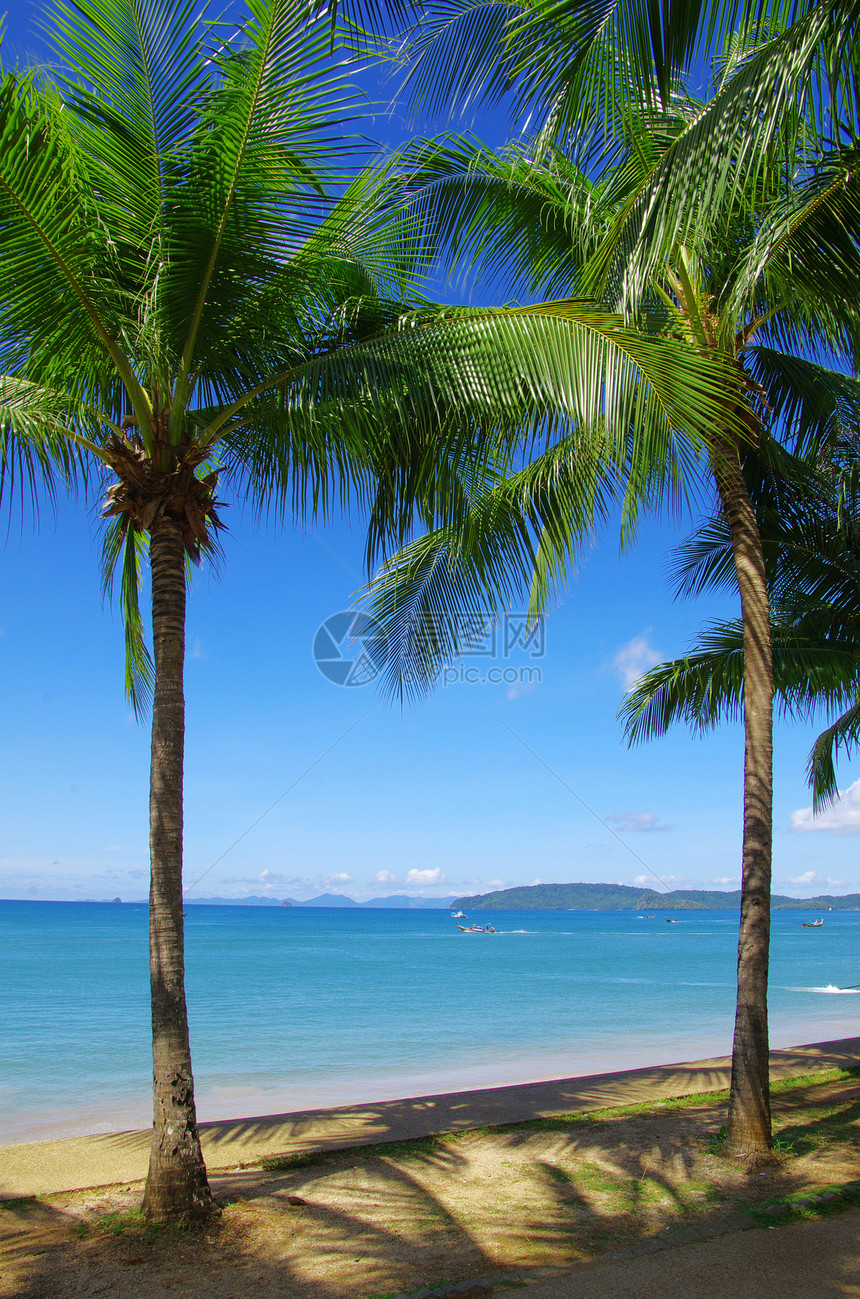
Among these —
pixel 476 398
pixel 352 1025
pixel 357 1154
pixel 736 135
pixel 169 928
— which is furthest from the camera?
pixel 352 1025

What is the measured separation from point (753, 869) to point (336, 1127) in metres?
3.52

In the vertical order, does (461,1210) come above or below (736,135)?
below

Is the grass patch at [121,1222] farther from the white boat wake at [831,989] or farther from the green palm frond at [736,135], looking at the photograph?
the white boat wake at [831,989]

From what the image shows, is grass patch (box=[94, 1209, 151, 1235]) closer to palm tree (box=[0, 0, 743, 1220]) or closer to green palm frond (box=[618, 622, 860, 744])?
palm tree (box=[0, 0, 743, 1220])

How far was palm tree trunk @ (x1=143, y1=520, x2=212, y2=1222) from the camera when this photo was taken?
13.3 ft

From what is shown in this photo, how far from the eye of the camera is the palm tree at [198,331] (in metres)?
4.04

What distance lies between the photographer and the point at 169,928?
13.9 ft

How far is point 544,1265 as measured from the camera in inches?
144

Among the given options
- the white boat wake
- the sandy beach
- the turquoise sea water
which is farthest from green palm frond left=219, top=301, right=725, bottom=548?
the white boat wake

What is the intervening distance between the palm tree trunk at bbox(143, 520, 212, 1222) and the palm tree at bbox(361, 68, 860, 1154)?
246 cm

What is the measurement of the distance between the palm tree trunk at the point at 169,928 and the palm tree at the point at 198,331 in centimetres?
1

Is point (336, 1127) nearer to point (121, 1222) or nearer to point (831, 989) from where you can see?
point (121, 1222)

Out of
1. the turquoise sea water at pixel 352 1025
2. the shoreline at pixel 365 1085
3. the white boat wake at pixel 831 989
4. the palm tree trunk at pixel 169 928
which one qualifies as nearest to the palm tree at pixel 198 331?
the palm tree trunk at pixel 169 928

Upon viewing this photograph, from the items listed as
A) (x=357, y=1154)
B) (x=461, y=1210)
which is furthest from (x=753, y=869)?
(x=357, y=1154)
